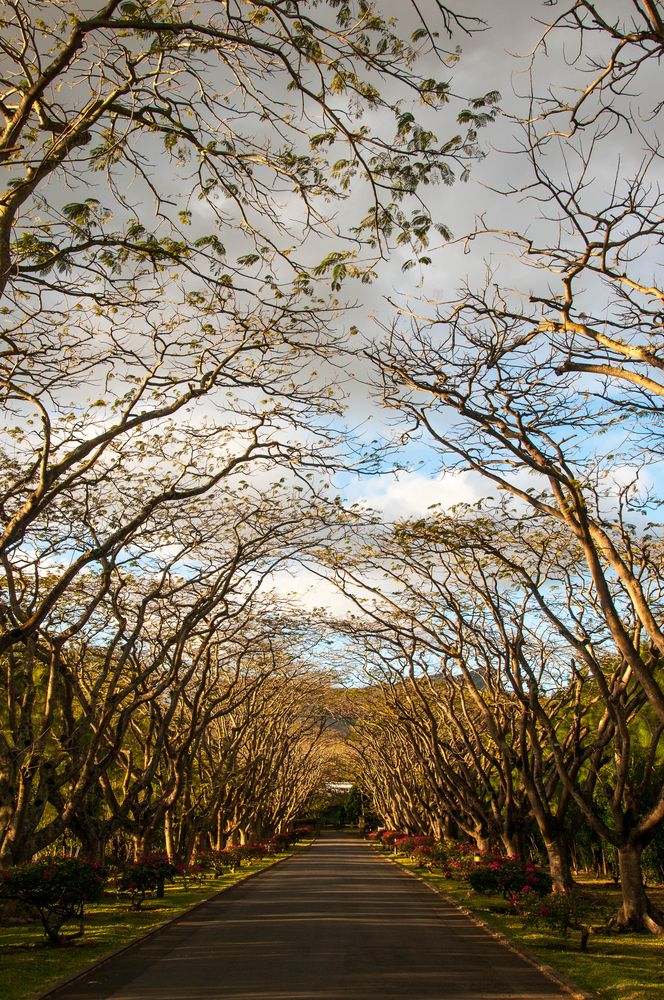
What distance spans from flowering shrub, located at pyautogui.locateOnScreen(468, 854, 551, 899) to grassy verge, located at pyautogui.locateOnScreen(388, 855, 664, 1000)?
0.51 meters

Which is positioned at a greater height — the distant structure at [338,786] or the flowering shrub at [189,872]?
the distant structure at [338,786]

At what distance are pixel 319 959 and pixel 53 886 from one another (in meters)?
4.08

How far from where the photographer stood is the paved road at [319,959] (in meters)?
8.76

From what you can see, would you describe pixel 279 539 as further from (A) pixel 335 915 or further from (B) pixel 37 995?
(B) pixel 37 995

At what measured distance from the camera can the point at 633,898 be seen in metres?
13.7

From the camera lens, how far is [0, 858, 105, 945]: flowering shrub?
12.1 m

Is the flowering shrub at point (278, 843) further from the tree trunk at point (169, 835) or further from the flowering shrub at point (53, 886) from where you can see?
the flowering shrub at point (53, 886)

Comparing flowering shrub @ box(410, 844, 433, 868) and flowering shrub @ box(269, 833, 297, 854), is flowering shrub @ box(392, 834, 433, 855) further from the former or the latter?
flowering shrub @ box(269, 833, 297, 854)

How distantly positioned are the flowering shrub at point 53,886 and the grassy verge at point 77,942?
1.51 ft

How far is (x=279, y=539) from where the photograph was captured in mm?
18359

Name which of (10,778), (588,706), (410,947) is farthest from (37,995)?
(588,706)

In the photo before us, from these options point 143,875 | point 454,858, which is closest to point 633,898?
point 143,875

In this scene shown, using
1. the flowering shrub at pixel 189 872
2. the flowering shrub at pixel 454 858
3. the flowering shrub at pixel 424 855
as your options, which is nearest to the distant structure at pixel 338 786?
the flowering shrub at pixel 424 855

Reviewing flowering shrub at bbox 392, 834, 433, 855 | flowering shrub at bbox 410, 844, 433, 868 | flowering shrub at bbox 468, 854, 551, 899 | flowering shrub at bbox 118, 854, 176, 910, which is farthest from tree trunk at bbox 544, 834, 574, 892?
flowering shrub at bbox 392, 834, 433, 855
